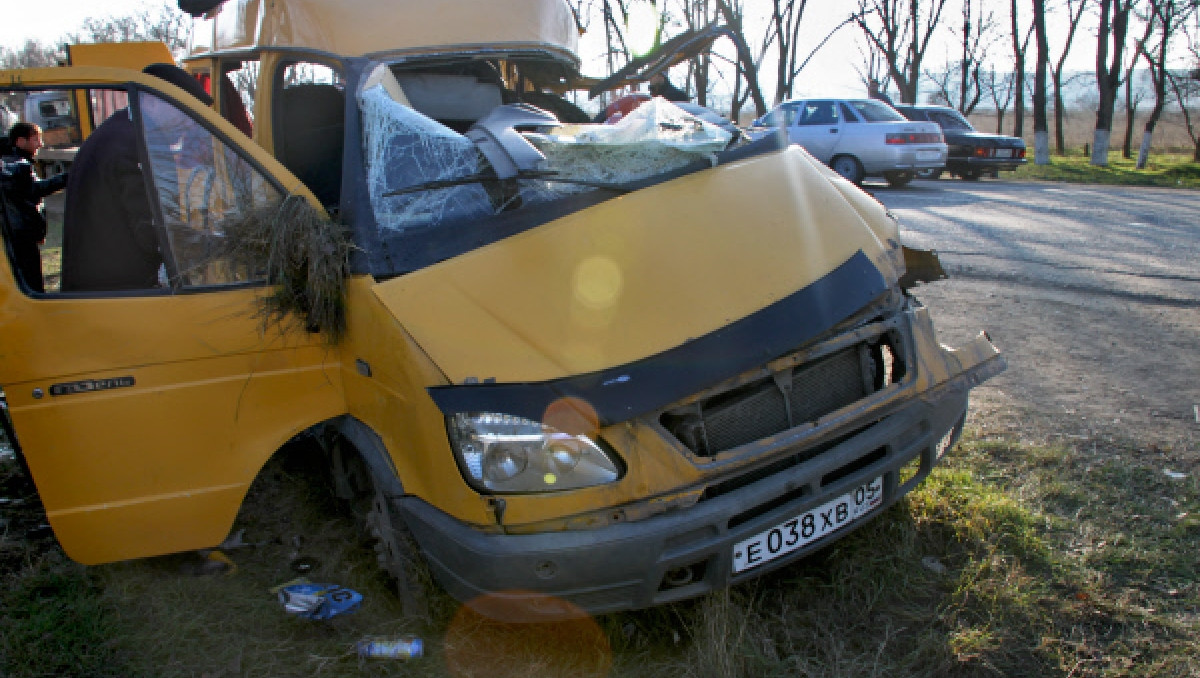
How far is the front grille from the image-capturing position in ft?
7.53

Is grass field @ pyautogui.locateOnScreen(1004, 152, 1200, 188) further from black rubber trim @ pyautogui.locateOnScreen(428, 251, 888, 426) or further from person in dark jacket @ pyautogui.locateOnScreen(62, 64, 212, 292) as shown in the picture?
person in dark jacket @ pyautogui.locateOnScreen(62, 64, 212, 292)

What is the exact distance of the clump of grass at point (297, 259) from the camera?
267cm

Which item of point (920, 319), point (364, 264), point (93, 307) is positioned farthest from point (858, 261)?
point (93, 307)

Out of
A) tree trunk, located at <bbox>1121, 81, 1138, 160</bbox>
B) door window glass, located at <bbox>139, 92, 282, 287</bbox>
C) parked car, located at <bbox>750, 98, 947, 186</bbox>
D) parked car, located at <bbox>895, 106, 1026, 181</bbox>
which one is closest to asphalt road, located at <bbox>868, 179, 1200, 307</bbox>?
parked car, located at <bbox>750, 98, 947, 186</bbox>

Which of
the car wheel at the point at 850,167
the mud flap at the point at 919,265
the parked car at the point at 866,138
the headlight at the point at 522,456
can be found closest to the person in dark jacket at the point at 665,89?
the mud flap at the point at 919,265

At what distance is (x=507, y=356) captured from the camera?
223cm

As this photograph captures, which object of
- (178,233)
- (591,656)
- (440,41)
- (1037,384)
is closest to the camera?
(591,656)

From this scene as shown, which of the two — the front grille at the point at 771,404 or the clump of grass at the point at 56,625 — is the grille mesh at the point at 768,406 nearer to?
the front grille at the point at 771,404

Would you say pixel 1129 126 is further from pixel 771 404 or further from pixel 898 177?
pixel 771 404

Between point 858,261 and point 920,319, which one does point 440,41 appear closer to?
point 858,261

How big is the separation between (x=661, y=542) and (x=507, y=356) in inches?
26.2

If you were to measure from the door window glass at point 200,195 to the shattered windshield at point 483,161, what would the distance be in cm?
42

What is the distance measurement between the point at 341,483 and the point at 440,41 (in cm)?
192

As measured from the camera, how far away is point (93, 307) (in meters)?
2.59
